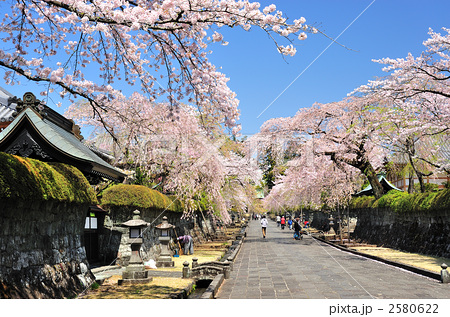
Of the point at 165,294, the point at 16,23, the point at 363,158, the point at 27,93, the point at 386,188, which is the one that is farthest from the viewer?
the point at 386,188

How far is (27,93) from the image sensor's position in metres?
10.4

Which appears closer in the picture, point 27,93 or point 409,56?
point 27,93

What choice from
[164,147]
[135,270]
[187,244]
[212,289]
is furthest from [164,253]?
[212,289]

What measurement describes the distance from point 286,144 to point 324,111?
3566 mm

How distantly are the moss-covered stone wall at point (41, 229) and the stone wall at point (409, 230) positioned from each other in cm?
1389

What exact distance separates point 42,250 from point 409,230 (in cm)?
1800

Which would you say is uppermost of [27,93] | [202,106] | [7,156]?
[27,93]

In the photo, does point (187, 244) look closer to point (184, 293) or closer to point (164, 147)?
point (164, 147)

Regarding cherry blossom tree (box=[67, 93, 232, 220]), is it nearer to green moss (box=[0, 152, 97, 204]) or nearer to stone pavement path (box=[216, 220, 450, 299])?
stone pavement path (box=[216, 220, 450, 299])

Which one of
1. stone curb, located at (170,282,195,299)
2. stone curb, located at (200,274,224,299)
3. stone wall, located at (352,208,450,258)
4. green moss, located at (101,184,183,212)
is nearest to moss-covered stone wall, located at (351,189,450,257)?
stone wall, located at (352,208,450,258)

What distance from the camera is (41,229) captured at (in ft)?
25.9

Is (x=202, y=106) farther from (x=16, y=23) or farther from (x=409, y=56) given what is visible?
(x=409, y=56)

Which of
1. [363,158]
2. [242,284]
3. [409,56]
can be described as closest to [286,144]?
[363,158]

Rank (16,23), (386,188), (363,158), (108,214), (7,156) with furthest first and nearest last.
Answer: (386,188)
(363,158)
(108,214)
(16,23)
(7,156)
